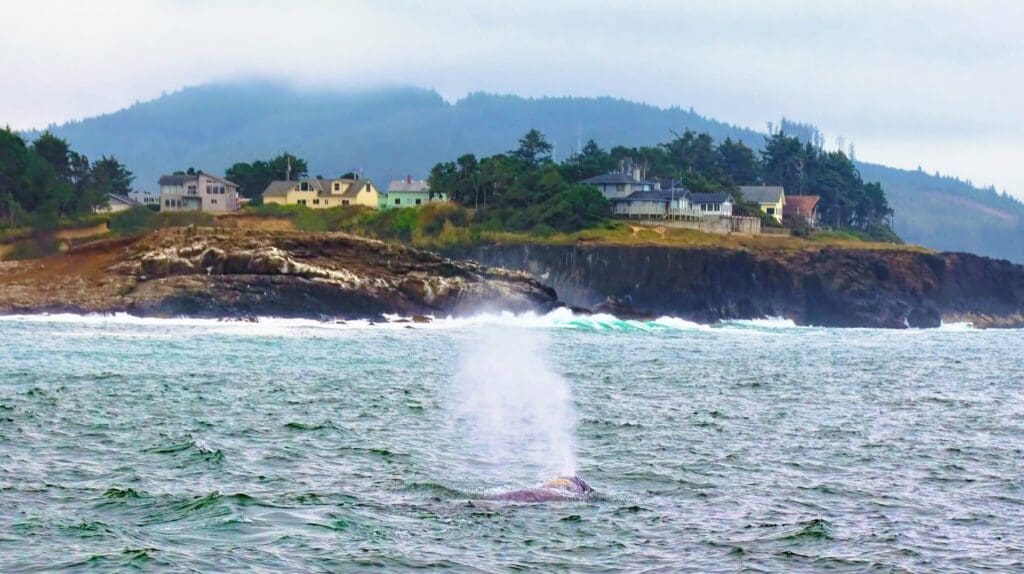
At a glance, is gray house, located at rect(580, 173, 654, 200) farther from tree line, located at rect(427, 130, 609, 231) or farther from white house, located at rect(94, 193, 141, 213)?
white house, located at rect(94, 193, 141, 213)

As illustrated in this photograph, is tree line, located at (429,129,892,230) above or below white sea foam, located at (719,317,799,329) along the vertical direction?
above

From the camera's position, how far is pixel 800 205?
541 ft

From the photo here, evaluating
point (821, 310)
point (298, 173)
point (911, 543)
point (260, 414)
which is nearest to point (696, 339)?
point (821, 310)

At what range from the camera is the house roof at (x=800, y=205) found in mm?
162875

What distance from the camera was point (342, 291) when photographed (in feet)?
281

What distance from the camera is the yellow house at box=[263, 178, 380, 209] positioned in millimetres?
147750

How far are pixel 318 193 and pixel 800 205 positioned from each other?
60430 millimetres

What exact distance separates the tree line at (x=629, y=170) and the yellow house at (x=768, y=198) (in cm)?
221

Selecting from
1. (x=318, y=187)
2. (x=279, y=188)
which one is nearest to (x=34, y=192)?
(x=279, y=188)

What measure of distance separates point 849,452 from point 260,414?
51.6ft

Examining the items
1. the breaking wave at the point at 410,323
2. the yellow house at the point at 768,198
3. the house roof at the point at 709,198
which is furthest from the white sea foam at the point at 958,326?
the yellow house at the point at 768,198

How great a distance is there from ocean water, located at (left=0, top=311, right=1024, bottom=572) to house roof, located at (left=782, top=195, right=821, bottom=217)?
107m

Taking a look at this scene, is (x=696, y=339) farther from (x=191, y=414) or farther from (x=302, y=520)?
(x=302, y=520)

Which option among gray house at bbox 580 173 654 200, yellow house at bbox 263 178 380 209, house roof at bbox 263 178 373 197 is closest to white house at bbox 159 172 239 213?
yellow house at bbox 263 178 380 209
